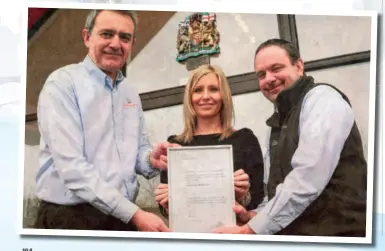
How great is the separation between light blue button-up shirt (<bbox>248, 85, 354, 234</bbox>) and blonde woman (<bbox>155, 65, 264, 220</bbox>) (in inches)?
1.7

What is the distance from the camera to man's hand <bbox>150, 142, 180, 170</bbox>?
1.03 m

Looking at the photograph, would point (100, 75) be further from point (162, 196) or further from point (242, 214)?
point (242, 214)

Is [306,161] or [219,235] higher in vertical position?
[306,161]

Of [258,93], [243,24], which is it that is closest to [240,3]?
[243,24]

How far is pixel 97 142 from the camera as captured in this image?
1023mm

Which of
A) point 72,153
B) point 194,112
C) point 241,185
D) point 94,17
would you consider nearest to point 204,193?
point 241,185

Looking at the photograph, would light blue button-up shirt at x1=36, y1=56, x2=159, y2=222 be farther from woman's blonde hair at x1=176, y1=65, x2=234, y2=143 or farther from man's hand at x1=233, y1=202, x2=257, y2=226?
man's hand at x1=233, y1=202, x2=257, y2=226

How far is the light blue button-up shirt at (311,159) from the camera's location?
1001 mm

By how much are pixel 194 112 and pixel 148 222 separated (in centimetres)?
27

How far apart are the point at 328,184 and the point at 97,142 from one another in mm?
531

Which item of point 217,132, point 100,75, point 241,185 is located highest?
point 100,75

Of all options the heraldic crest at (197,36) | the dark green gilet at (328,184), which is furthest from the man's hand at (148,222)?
the heraldic crest at (197,36)

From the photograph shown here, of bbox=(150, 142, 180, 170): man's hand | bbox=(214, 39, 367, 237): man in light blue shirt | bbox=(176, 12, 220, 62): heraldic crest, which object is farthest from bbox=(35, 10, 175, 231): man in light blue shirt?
bbox=(214, 39, 367, 237): man in light blue shirt

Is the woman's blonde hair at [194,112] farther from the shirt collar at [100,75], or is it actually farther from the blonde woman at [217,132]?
the shirt collar at [100,75]
